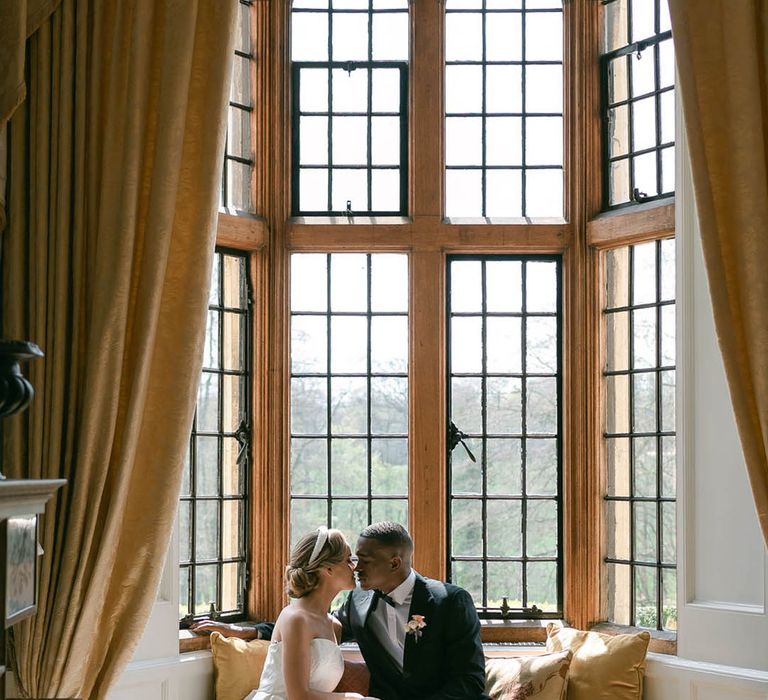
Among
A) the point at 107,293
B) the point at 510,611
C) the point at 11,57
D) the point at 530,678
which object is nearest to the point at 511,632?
the point at 510,611

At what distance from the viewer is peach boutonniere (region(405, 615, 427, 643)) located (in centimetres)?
424

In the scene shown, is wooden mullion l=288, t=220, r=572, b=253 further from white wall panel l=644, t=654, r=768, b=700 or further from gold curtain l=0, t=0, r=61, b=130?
white wall panel l=644, t=654, r=768, b=700

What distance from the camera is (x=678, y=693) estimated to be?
4.47 meters

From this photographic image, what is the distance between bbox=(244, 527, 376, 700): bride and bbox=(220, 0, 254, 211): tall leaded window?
1594 mm

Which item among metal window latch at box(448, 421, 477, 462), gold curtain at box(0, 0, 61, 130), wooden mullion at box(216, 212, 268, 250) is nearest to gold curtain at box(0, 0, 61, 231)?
gold curtain at box(0, 0, 61, 130)

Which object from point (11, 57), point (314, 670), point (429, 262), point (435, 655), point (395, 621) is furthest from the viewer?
point (429, 262)

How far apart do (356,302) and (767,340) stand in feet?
5.79

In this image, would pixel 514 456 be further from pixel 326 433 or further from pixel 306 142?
pixel 306 142

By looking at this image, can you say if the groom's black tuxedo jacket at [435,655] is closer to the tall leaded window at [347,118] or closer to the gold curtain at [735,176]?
the gold curtain at [735,176]

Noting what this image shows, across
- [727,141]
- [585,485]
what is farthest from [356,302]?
[727,141]

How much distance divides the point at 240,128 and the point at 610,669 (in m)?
2.71

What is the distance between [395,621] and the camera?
14.3 ft

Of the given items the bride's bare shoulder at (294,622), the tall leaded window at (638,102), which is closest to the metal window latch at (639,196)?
the tall leaded window at (638,102)

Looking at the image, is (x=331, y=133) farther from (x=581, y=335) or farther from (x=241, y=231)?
(x=581, y=335)
